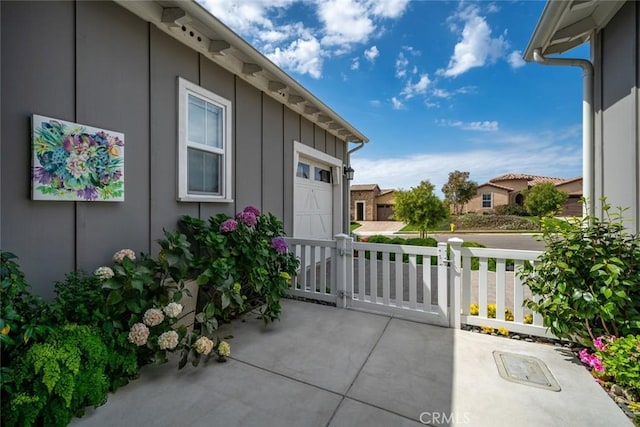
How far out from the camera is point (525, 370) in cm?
210

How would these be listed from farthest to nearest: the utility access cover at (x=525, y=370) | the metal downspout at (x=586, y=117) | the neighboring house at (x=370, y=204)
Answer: the neighboring house at (x=370, y=204)
the metal downspout at (x=586, y=117)
the utility access cover at (x=525, y=370)

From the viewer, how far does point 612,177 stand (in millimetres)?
2693

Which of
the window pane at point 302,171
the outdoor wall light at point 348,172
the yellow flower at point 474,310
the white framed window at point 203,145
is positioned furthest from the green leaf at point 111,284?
the outdoor wall light at point 348,172

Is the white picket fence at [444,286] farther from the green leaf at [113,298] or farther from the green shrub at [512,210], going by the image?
the green shrub at [512,210]

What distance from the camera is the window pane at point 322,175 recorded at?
251 inches

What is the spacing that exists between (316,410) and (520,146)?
24353 millimetres

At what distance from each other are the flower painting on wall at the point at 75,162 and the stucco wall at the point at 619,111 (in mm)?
4566

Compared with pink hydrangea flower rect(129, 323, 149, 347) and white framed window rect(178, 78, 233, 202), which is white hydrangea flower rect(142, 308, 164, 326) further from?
white framed window rect(178, 78, 233, 202)

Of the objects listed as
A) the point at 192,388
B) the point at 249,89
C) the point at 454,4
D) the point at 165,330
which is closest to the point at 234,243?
the point at 165,330

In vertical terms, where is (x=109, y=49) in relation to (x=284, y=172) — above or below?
above

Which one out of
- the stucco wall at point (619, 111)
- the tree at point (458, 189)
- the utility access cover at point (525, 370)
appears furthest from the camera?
the tree at point (458, 189)

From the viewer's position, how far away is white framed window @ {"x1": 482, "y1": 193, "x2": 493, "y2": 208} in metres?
25.5

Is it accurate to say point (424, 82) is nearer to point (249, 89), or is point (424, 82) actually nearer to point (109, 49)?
point (249, 89)

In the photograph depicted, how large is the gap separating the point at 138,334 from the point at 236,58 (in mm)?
3367
